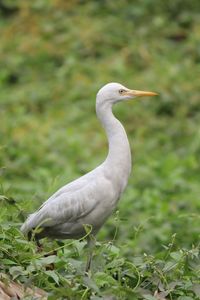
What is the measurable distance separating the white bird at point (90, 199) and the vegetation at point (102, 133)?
131 millimetres

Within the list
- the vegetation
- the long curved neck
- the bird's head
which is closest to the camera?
the vegetation

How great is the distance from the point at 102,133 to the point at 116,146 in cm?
531

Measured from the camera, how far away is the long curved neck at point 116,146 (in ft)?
20.5

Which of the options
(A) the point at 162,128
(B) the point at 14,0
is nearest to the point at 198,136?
(A) the point at 162,128

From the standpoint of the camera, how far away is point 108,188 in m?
6.16

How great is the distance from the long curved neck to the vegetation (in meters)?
0.38

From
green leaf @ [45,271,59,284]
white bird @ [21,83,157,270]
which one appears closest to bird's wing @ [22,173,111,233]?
white bird @ [21,83,157,270]

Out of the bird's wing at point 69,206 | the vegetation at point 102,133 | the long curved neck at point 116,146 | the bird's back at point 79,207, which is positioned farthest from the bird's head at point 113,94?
the vegetation at point 102,133

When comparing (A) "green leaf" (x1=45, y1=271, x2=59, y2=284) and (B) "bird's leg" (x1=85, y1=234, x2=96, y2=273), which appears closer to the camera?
(A) "green leaf" (x1=45, y1=271, x2=59, y2=284)

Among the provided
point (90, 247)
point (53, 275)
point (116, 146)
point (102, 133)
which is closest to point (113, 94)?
point (116, 146)

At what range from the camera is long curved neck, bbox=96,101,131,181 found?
20.5 feet

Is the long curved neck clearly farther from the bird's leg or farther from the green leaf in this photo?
the green leaf

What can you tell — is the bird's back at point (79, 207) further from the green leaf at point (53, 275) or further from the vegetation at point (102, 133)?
the green leaf at point (53, 275)

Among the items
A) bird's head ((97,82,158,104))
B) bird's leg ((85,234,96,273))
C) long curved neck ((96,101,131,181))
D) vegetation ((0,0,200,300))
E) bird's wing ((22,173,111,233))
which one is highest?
bird's head ((97,82,158,104))
